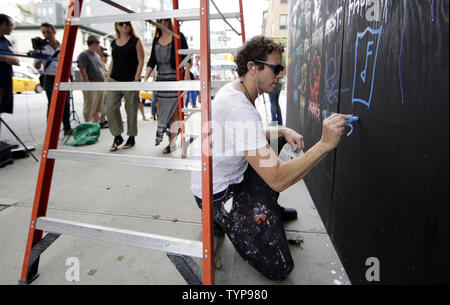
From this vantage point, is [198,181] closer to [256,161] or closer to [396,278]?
[256,161]

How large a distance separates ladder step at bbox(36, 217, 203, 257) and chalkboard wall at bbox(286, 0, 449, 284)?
91 centimetres

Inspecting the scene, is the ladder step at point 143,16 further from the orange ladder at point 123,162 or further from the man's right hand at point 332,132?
the man's right hand at point 332,132

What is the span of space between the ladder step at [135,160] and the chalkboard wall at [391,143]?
925 millimetres

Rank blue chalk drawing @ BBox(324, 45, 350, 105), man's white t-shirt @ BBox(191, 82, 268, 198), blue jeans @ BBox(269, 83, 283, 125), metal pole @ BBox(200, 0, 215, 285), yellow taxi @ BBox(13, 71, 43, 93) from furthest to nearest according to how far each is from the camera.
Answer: yellow taxi @ BBox(13, 71, 43, 93), blue jeans @ BBox(269, 83, 283, 125), blue chalk drawing @ BBox(324, 45, 350, 105), man's white t-shirt @ BBox(191, 82, 268, 198), metal pole @ BBox(200, 0, 215, 285)

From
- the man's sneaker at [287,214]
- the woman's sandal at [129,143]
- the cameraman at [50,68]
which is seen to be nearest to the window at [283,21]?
the cameraman at [50,68]

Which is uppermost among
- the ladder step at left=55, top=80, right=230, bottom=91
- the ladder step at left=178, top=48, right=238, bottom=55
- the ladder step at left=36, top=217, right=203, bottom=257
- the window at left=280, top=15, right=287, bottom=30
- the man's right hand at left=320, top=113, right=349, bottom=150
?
the window at left=280, top=15, right=287, bottom=30

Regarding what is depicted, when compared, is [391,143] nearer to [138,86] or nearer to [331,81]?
[331,81]

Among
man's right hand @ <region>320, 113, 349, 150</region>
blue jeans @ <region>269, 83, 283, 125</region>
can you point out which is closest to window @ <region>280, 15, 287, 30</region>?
blue jeans @ <region>269, 83, 283, 125</region>

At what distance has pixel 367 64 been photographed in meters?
1.63

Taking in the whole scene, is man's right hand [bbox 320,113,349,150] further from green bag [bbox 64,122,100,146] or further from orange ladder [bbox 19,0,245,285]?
green bag [bbox 64,122,100,146]

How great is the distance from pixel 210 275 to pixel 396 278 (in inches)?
33.5

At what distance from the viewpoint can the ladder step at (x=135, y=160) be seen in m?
1.47

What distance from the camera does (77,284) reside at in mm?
1792

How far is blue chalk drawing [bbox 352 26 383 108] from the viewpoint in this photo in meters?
1.52
